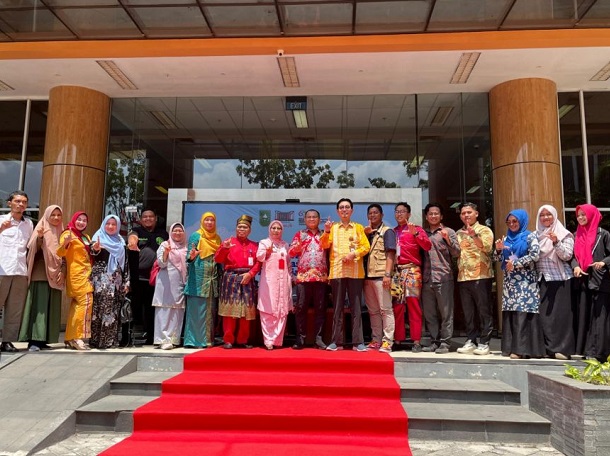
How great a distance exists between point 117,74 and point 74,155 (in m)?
1.51

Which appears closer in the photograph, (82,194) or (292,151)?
(82,194)

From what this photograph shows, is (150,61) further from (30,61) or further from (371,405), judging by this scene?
(371,405)

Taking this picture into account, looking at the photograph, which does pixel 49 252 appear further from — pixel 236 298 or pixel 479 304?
pixel 479 304

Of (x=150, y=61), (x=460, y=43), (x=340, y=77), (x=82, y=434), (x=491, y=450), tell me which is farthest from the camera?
(x=340, y=77)

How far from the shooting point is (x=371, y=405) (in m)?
3.80

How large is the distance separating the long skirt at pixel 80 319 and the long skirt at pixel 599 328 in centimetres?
524

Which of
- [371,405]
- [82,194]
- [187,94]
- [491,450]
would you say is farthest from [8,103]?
[491,450]

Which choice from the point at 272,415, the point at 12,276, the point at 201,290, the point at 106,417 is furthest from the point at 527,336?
the point at 12,276

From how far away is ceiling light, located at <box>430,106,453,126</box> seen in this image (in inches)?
315

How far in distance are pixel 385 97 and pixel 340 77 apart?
3.57 ft

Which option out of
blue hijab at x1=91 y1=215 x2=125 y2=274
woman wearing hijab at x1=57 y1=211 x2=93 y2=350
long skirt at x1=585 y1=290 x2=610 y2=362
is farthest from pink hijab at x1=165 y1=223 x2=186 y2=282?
long skirt at x1=585 y1=290 x2=610 y2=362

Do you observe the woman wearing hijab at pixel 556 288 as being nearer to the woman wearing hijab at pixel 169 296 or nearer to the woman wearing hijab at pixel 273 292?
the woman wearing hijab at pixel 273 292

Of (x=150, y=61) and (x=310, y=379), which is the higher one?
(x=150, y=61)

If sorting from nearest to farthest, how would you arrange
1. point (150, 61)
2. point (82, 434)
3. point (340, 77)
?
point (82, 434) → point (150, 61) → point (340, 77)
